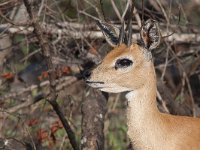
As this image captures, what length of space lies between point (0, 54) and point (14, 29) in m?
0.60

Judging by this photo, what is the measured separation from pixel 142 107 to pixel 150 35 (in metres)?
0.64

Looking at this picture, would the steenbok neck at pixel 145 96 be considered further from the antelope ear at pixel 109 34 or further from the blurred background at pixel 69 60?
the blurred background at pixel 69 60

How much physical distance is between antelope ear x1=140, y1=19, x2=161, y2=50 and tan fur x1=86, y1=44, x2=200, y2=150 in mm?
150

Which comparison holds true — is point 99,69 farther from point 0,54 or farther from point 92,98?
point 0,54

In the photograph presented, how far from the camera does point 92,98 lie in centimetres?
733

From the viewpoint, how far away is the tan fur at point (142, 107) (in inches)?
210

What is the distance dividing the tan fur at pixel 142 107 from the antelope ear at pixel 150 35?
0.49ft

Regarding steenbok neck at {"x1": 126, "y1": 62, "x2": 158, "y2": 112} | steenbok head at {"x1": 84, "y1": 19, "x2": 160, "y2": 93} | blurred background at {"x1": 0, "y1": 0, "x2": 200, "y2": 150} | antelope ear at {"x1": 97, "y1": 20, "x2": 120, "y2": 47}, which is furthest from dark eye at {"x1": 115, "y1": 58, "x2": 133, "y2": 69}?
blurred background at {"x1": 0, "y1": 0, "x2": 200, "y2": 150}

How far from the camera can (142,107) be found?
211 inches

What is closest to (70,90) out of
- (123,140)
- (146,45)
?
(123,140)

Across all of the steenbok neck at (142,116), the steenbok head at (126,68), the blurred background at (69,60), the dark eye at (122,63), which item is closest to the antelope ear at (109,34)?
the steenbok head at (126,68)

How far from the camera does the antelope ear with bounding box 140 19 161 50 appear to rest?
553 centimetres

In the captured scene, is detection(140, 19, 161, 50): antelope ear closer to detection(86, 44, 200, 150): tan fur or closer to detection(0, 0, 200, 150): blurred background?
detection(86, 44, 200, 150): tan fur

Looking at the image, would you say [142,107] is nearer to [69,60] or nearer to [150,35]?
[150,35]
